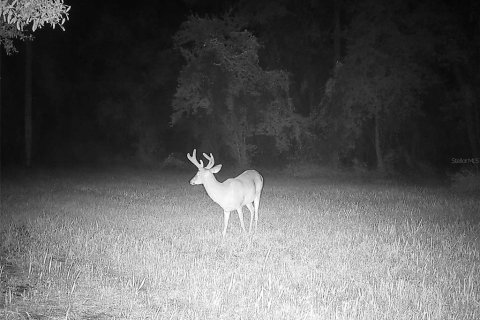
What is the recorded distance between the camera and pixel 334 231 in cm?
973

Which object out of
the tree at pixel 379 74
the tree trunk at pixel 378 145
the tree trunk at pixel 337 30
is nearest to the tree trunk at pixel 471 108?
the tree at pixel 379 74

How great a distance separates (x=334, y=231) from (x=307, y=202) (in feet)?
15.5

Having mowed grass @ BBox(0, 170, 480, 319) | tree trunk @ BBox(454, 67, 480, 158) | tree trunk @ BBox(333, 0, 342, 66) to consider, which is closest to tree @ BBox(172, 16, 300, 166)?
tree trunk @ BBox(333, 0, 342, 66)

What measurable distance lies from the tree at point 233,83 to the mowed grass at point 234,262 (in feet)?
49.9

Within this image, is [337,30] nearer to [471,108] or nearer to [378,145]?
[378,145]

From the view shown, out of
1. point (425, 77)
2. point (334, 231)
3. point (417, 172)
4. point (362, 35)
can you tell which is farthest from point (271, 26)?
point (334, 231)

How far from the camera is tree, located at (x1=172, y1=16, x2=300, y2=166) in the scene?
2770 centimetres

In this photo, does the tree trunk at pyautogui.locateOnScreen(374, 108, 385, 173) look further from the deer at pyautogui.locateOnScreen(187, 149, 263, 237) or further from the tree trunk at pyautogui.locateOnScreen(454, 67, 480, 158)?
the deer at pyautogui.locateOnScreen(187, 149, 263, 237)

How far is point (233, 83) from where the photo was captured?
27844 millimetres

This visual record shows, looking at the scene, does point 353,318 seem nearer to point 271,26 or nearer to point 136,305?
point 136,305

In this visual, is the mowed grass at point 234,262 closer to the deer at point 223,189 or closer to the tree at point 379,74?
the deer at point 223,189

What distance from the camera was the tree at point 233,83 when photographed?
2770 cm

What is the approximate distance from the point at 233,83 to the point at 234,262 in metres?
21.5

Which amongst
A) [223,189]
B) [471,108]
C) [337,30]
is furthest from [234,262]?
[337,30]
